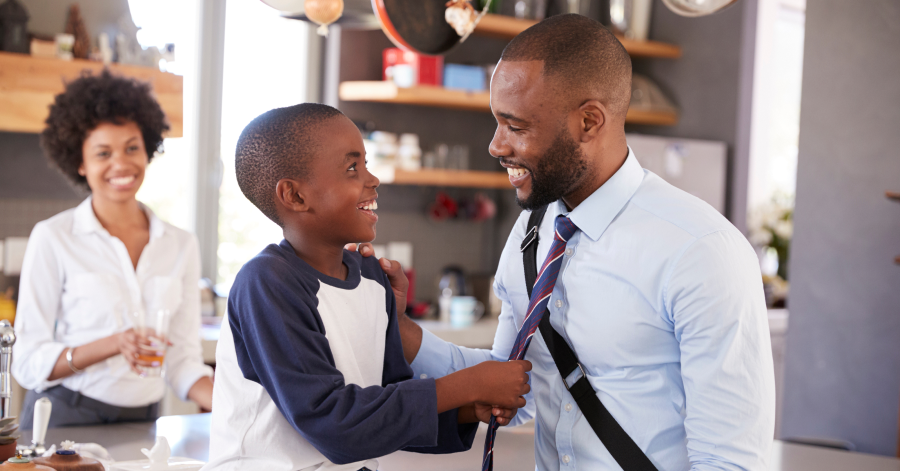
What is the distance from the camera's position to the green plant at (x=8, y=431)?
1.20m

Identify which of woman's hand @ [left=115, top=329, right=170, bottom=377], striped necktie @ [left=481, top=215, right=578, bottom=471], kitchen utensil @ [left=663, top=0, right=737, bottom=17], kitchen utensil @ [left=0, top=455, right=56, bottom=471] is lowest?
kitchen utensil @ [left=0, top=455, right=56, bottom=471]

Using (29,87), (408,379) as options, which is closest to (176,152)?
(29,87)

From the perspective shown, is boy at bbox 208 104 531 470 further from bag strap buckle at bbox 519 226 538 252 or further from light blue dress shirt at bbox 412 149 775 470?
bag strap buckle at bbox 519 226 538 252

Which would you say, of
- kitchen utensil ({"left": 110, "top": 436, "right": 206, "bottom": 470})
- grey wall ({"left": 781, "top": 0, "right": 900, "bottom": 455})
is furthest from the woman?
grey wall ({"left": 781, "top": 0, "right": 900, "bottom": 455})

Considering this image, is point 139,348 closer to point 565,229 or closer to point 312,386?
point 312,386

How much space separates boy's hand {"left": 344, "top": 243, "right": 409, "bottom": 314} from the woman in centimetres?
78

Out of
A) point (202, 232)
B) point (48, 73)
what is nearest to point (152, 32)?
point (48, 73)

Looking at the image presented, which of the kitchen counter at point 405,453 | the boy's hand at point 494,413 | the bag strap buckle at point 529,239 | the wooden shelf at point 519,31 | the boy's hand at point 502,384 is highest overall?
the wooden shelf at point 519,31

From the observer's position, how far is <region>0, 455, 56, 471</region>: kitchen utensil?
1.08 meters

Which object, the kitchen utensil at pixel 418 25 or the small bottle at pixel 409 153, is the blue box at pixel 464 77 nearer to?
the small bottle at pixel 409 153

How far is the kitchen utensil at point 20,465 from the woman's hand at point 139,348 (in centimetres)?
56

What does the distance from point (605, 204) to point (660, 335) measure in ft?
0.71

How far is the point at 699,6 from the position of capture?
5.46ft

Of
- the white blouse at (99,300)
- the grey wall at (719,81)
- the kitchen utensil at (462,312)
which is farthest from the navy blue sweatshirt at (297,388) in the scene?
the grey wall at (719,81)
